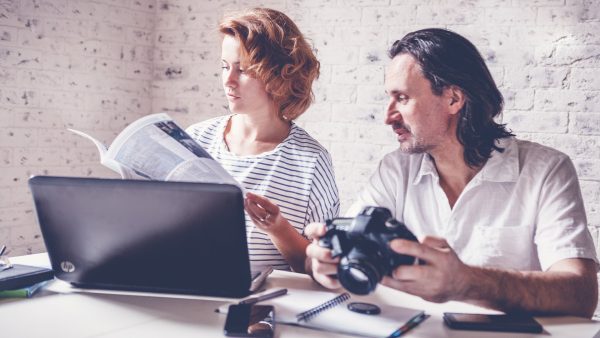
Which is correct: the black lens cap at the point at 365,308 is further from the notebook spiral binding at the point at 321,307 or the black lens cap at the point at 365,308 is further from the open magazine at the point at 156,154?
the open magazine at the point at 156,154

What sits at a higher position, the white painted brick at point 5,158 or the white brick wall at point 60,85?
the white brick wall at point 60,85

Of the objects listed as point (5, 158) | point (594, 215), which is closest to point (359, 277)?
point (594, 215)

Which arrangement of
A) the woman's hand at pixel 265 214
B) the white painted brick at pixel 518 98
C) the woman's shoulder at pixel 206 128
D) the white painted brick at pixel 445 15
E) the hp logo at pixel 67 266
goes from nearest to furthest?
the hp logo at pixel 67 266 → the woman's hand at pixel 265 214 → the woman's shoulder at pixel 206 128 → the white painted brick at pixel 518 98 → the white painted brick at pixel 445 15

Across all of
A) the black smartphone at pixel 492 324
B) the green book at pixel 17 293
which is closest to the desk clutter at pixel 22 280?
the green book at pixel 17 293

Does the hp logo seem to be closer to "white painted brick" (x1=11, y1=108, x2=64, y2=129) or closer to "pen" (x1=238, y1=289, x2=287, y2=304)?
"pen" (x1=238, y1=289, x2=287, y2=304)

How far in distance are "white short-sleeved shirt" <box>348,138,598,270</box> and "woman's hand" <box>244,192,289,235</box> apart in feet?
1.25

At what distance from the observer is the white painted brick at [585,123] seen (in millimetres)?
2666

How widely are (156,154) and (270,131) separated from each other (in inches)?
29.1

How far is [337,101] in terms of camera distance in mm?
3252

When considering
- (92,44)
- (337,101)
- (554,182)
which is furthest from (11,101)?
(554,182)

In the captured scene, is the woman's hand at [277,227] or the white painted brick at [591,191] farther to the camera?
the white painted brick at [591,191]

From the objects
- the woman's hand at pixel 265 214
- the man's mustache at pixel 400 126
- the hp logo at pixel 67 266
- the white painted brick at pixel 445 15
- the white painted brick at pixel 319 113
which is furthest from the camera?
the white painted brick at pixel 319 113

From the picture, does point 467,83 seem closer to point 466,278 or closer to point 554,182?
point 554,182

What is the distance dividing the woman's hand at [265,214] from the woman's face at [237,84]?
503 mm
